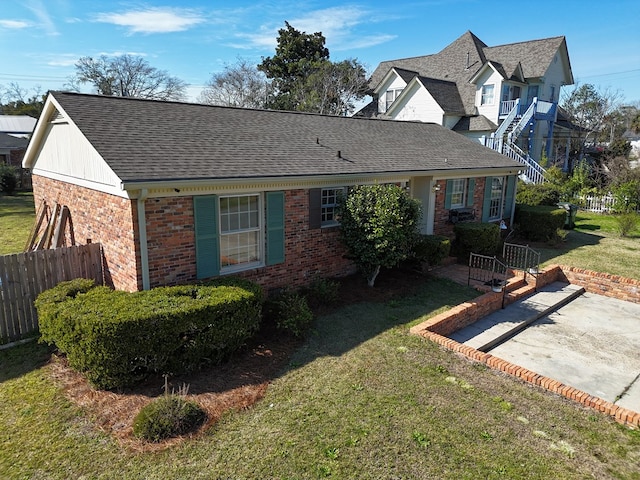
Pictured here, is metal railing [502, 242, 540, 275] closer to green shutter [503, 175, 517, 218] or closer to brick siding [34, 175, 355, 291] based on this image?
green shutter [503, 175, 517, 218]

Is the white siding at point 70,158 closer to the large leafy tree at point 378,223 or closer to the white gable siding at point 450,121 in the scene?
the large leafy tree at point 378,223

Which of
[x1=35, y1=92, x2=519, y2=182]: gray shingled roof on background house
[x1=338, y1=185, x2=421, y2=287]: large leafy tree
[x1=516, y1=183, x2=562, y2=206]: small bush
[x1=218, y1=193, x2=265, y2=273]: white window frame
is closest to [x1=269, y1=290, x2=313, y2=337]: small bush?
[x1=218, y1=193, x2=265, y2=273]: white window frame

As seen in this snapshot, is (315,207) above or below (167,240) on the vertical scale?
above

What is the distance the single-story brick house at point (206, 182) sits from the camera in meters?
7.59

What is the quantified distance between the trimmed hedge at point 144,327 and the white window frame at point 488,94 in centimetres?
2787

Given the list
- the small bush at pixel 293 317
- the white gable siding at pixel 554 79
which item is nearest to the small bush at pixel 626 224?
the small bush at pixel 293 317

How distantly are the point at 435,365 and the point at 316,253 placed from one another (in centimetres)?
431

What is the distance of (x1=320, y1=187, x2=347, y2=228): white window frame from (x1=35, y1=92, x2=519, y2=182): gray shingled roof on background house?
54cm

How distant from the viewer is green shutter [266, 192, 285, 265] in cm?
909

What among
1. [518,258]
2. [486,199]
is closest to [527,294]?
[518,258]

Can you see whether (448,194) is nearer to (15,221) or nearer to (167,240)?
(167,240)

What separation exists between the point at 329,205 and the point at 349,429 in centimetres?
617

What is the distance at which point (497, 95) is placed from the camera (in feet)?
94.6

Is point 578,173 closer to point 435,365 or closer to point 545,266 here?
point 545,266
